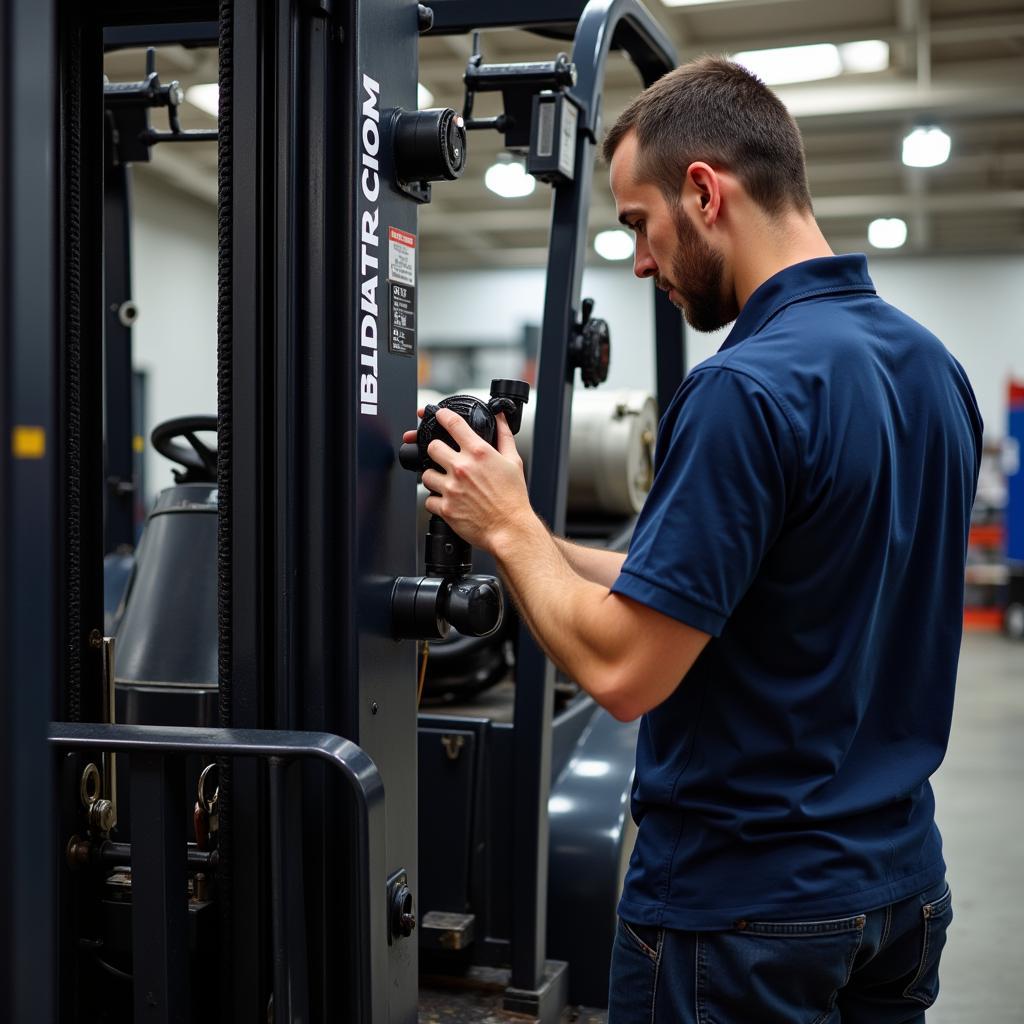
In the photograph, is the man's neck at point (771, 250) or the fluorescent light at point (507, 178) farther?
the fluorescent light at point (507, 178)

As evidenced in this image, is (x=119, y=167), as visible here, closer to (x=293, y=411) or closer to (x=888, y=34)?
(x=293, y=411)

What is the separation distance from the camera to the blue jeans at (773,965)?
159 centimetres

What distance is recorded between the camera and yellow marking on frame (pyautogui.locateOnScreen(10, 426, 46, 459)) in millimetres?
1026

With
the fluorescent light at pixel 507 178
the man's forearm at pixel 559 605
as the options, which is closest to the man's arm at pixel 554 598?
the man's forearm at pixel 559 605

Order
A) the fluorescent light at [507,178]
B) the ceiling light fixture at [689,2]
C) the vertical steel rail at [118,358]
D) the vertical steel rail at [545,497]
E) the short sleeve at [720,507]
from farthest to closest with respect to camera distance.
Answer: the fluorescent light at [507,178] < the ceiling light fixture at [689,2] < the vertical steel rail at [118,358] < the vertical steel rail at [545,497] < the short sleeve at [720,507]

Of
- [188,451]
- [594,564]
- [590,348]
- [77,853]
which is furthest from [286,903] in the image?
[188,451]

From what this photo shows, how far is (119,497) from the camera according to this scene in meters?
4.36

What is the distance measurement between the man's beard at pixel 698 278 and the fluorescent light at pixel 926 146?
945cm

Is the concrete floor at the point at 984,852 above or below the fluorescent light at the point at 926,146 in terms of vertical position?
below

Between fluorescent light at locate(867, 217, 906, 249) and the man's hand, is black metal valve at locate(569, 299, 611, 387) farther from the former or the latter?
fluorescent light at locate(867, 217, 906, 249)

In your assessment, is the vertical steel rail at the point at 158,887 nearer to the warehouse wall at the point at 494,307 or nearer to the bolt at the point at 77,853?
→ the bolt at the point at 77,853

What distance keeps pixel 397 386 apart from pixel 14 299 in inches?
40.6

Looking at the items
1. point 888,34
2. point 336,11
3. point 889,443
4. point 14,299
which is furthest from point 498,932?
point 888,34

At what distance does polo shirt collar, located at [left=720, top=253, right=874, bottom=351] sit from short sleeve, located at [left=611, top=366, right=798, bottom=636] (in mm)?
214
